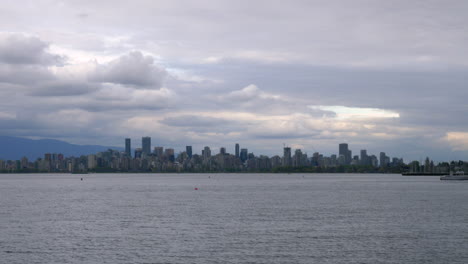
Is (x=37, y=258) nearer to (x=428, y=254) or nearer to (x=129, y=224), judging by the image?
(x=129, y=224)

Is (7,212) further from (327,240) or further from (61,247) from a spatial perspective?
(327,240)

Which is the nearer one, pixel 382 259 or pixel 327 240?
pixel 382 259

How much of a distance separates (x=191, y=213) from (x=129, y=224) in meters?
19.8

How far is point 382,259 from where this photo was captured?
57.4 metres

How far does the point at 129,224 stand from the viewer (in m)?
88.8

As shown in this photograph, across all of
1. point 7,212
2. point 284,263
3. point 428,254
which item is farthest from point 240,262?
point 7,212

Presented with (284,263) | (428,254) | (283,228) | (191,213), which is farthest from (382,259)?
(191,213)

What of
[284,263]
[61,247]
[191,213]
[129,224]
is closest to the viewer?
[284,263]

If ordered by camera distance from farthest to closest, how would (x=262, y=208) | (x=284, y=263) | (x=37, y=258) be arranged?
(x=262, y=208)
(x=37, y=258)
(x=284, y=263)

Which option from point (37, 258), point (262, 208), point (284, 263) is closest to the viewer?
point (284, 263)

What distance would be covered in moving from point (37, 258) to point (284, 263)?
27360mm

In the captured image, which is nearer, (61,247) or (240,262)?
(240,262)

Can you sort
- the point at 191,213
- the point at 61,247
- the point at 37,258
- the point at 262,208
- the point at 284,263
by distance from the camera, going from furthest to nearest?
the point at 262,208, the point at 191,213, the point at 61,247, the point at 37,258, the point at 284,263

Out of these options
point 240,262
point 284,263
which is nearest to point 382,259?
point 284,263
